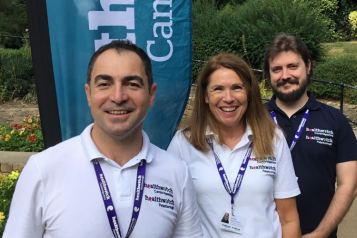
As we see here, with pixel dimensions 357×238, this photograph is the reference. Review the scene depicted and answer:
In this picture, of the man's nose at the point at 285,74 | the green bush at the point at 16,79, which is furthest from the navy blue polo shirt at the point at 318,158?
the green bush at the point at 16,79

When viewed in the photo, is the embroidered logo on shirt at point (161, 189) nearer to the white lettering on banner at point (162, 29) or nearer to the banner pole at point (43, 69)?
the banner pole at point (43, 69)

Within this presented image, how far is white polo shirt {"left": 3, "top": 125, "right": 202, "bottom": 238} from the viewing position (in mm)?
1610

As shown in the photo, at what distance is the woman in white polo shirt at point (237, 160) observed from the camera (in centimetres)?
220

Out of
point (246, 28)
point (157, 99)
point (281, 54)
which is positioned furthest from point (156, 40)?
point (246, 28)

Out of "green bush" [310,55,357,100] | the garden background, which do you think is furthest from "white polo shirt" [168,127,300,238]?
"green bush" [310,55,357,100]

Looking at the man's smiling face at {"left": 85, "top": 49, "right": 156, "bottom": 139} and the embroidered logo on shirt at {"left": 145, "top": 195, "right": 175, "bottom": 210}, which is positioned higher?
the man's smiling face at {"left": 85, "top": 49, "right": 156, "bottom": 139}

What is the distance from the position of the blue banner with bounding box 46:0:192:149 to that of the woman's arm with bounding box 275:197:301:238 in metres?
1.21

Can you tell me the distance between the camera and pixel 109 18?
2.84m

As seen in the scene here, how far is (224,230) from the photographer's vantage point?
7.20 feet

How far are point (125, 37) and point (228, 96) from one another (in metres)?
1.03

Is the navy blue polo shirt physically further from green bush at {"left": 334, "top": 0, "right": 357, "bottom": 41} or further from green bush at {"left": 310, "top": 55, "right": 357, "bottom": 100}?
green bush at {"left": 334, "top": 0, "right": 357, "bottom": 41}

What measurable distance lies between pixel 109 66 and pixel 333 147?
168cm

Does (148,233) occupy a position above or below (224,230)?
above

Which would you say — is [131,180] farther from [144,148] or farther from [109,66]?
[109,66]
